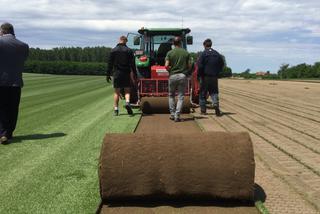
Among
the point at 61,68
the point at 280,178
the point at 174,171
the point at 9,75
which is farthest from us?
the point at 61,68

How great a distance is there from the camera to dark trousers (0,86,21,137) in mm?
8320

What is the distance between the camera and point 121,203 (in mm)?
5117

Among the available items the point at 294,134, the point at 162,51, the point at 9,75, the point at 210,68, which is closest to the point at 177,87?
the point at 210,68

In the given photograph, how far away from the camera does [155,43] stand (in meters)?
16.0

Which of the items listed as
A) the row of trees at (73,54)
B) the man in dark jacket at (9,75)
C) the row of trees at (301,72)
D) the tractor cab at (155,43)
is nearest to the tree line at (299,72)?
the row of trees at (301,72)

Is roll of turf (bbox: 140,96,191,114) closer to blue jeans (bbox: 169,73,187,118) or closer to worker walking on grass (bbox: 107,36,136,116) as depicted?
worker walking on grass (bbox: 107,36,136,116)

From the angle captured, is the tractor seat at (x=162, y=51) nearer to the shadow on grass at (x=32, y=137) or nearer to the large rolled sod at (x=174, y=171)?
the shadow on grass at (x=32, y=137)

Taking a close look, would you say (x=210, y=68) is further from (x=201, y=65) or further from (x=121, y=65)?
(x=121, y=65)

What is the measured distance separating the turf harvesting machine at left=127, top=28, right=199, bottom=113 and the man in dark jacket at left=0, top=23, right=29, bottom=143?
15.9 feet

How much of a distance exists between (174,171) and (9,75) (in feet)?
15.1

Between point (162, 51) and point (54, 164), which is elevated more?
point (162, 51)

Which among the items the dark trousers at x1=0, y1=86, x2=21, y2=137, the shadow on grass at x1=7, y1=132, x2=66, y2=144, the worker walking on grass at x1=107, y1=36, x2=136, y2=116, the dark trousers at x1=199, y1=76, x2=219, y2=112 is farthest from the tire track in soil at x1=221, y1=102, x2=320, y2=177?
the dark trousers at x1=0, y1=86, x2=21, y2=137

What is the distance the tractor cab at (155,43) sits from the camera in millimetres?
15511

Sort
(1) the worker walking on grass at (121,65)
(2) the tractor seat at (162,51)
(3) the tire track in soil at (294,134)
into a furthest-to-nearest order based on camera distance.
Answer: (2) the tractor seat at (162,51), (1) the worker walking on grass at (121,65), (3) the tire track in soil at (294,134)
